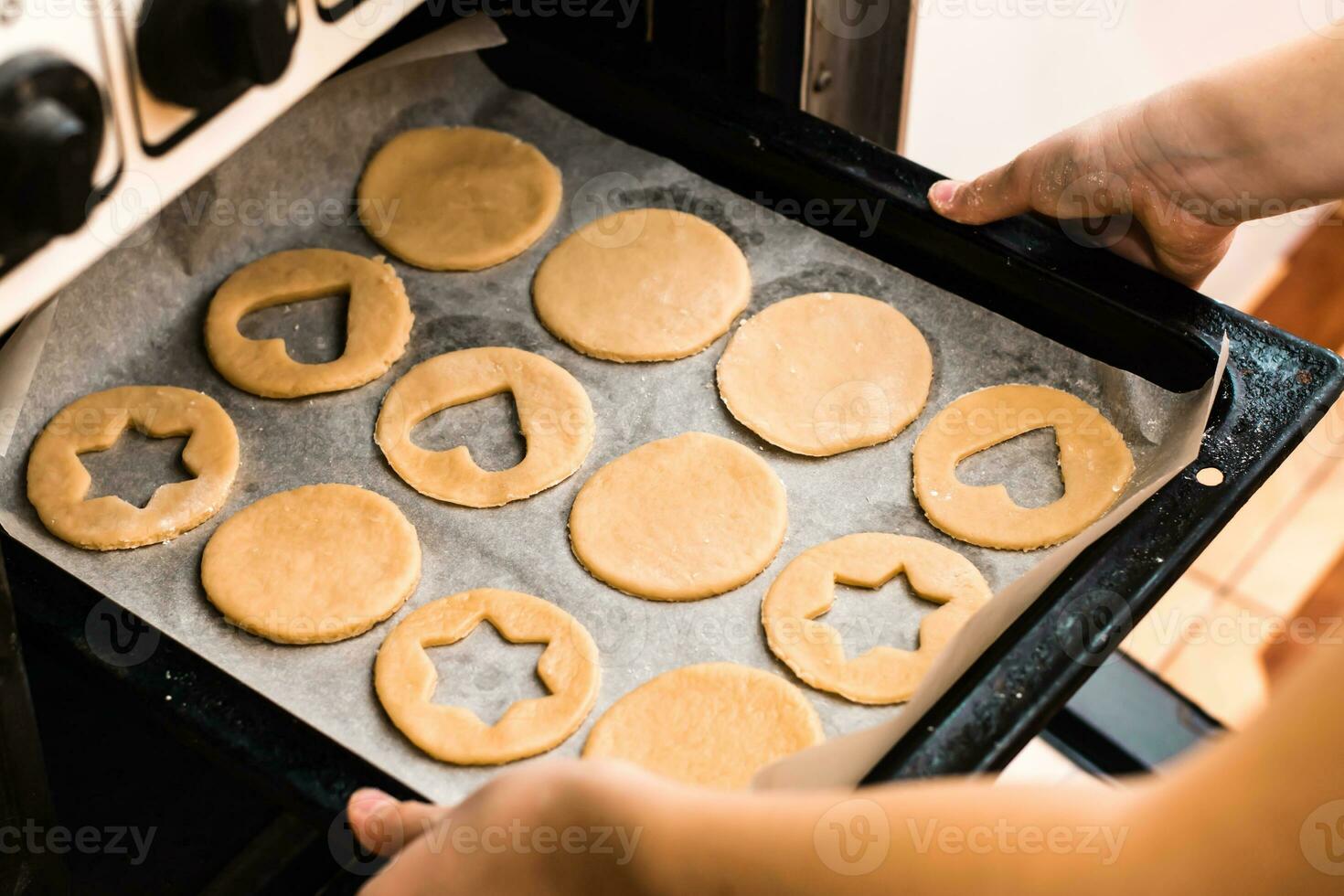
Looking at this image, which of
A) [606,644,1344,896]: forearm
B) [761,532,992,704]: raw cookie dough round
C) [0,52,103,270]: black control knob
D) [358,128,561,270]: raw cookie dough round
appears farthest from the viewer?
[358,128,561,270]: raw cookie dough round


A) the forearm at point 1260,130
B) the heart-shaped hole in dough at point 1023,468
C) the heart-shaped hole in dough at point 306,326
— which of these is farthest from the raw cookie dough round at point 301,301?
the forearm at point 1260,130

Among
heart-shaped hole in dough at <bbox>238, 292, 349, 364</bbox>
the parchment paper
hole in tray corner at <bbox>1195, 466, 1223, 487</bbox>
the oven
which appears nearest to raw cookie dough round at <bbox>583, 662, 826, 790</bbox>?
the parchment paper

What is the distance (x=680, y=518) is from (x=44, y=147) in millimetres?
689

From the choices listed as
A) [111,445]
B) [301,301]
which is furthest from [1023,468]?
[111,445]

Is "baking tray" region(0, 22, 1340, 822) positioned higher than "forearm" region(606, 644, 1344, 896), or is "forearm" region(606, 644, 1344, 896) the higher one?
"forearm" region(606, 644, 1344, 896)

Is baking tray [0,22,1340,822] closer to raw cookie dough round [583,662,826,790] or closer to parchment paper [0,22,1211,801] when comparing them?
parchment paper [0,22,1211,801]

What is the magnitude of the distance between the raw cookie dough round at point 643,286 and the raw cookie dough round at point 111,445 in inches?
14.8

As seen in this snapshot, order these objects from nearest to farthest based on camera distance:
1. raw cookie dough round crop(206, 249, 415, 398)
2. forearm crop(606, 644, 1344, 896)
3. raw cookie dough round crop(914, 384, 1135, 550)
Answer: forearm crop(606, 644, 1344, 896) → raw cookie dough round crop(914, 384, 1135, 550) → raw cookie dough round crop(206, 249, 415, 398)

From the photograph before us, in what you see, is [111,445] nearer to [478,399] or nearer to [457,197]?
[478,399]

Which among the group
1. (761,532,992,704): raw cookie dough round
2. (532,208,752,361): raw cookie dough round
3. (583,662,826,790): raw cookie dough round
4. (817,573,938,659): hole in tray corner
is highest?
(532,208,752,361): raw cookie dough round

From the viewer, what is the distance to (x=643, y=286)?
4.64 feet

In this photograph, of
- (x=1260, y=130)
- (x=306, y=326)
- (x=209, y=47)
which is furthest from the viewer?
(x=306, y=326)

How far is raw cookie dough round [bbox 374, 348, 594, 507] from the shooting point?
1241 mm

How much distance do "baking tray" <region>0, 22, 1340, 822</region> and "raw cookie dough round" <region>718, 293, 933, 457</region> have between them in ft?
0.29
